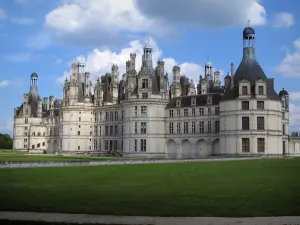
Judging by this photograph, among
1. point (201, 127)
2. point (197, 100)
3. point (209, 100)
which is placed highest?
point (197, 100)

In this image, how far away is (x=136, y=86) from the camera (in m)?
80.2

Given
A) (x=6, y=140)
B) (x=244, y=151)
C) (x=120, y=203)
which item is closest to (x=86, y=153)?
(x=244, y=151)

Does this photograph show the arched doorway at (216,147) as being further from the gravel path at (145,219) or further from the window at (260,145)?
the gravel path at (145,219)

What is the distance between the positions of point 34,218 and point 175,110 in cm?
6577

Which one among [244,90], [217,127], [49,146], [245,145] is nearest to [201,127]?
[217,127]

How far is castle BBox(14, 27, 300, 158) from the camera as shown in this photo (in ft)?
216

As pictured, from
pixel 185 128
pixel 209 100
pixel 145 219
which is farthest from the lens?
pixel 185 128

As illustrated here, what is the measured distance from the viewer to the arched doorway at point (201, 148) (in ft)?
244

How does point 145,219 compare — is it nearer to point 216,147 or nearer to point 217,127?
point 217,127

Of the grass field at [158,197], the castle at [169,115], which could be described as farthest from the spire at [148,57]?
the grass field at [158,197]

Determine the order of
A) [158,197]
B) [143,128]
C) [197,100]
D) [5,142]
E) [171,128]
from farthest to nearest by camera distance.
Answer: [5,142] → [171,128] → [143,128] → [197,100] → [158,197]

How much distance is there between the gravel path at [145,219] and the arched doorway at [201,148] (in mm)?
61277

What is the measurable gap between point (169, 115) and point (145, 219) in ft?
218

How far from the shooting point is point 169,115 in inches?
3118
